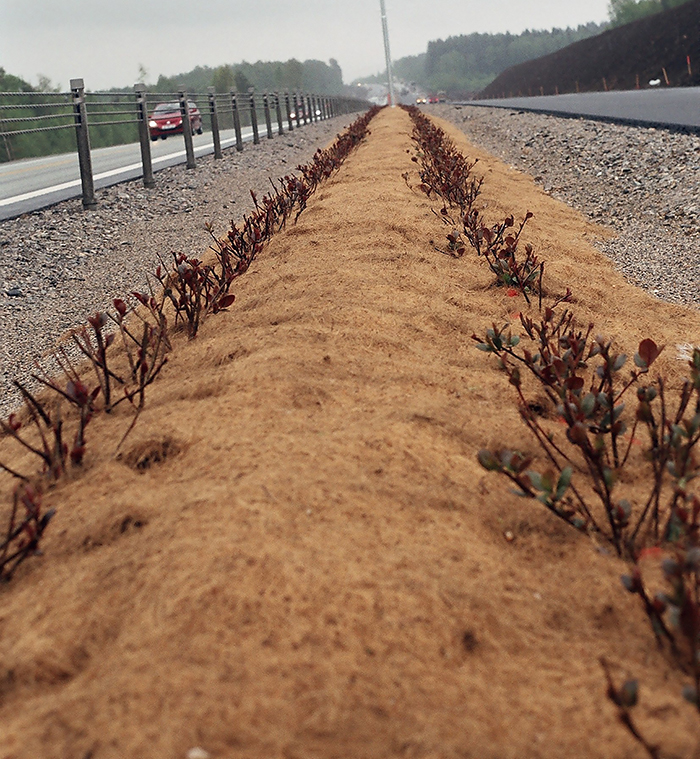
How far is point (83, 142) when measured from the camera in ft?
35.2

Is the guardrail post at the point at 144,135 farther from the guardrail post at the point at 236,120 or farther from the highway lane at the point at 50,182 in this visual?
the guardrail post at the point at 236,120

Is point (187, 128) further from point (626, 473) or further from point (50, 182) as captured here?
point (626, 473)

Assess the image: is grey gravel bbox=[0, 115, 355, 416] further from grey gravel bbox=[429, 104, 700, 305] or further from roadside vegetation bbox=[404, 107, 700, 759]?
grey gravel bbox=[429, 104, 700, 305]

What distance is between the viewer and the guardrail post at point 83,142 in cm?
1047

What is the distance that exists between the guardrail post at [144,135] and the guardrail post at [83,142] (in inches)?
65.1

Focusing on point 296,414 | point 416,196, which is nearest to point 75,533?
point 296,414

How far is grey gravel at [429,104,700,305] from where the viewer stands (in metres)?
6.25

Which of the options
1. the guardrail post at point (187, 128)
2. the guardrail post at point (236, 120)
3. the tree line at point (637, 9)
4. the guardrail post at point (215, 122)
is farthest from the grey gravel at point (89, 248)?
the tree line at point (637, 9)

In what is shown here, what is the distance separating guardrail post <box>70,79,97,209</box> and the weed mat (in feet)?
26.5

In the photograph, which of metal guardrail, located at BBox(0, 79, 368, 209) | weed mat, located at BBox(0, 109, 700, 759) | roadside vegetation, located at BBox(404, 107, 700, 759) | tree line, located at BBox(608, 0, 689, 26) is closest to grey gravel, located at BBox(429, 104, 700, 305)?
roadside vegetation, located at BBox(404, 107, 700, 759)

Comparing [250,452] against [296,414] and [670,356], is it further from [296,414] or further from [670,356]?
[670,356]

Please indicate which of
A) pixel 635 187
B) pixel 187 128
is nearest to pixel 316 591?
pixel 635 187

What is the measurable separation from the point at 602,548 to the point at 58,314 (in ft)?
16.8

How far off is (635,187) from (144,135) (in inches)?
335
